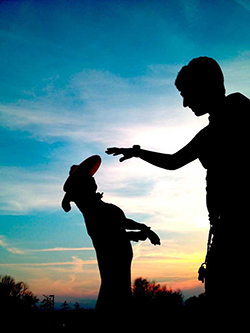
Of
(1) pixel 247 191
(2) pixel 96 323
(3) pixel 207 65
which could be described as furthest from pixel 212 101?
(2) pixel 96 323

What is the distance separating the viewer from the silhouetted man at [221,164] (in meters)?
2.11

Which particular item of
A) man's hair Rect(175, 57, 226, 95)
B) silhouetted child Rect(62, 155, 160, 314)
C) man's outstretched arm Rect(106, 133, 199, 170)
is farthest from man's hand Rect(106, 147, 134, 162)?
silhouetted child Rect(62, 155, 160, 314)

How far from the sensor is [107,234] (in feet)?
16.4

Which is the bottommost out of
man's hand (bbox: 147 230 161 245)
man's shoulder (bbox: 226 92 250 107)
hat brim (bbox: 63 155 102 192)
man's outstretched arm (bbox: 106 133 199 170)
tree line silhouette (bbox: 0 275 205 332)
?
tree line silhouette (bbox: 0 275 205 332)

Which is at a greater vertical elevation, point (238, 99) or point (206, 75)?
point (206, 75)

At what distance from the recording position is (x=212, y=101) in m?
2.56

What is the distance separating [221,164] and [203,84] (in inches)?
26.8

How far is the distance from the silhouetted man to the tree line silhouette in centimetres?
385

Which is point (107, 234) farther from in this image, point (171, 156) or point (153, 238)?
point (171, 156)

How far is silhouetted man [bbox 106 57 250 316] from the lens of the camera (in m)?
2.11

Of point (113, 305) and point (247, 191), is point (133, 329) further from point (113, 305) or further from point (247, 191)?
point (247, 191)

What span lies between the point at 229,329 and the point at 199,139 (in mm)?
1344

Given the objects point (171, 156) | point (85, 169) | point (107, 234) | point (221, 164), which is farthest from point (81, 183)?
point (221, 164)

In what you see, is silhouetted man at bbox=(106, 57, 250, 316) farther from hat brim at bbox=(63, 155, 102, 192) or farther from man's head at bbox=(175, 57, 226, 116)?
hat brim at bbox=(63, 155, 102, 192)
